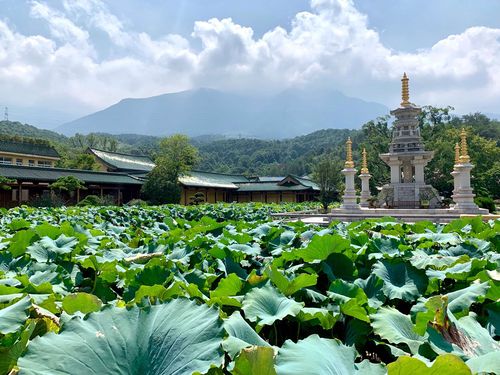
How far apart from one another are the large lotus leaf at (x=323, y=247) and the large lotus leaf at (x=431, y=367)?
1.30 metres

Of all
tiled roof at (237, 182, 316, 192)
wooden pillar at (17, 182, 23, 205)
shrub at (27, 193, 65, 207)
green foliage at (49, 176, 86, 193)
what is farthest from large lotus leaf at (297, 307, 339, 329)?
tiled roof at (237, 182, 316, 192)

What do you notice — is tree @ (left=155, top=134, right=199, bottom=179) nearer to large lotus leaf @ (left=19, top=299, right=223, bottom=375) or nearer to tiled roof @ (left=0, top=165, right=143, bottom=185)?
tiled roof @ (left=0, top=165, right=143, bottom=185)

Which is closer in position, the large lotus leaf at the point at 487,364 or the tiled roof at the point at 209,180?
the large lotus leaf at the point at 487,364

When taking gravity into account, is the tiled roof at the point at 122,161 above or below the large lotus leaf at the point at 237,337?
above

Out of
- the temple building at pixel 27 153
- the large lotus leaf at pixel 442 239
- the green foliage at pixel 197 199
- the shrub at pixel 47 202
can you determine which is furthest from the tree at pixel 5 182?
the large lotus leaf at pixel 442 239

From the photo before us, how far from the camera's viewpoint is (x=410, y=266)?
1.96 m

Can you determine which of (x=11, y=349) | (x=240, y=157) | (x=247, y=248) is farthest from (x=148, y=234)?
(x=240, y=157)

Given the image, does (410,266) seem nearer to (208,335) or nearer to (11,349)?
(208,335)

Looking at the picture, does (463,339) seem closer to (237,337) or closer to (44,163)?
(237,337)

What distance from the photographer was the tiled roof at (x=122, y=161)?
40.9 metres

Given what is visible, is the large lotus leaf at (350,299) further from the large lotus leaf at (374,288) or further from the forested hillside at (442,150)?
the forested hillside at (442,150)

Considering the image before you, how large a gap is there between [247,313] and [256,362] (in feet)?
1.87

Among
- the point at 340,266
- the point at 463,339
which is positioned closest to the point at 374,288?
the point at 340,266

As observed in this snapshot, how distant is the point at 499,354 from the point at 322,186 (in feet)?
109
